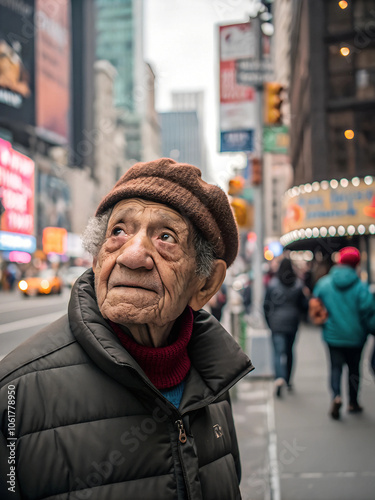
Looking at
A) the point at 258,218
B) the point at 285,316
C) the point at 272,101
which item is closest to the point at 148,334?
the point at 285,316

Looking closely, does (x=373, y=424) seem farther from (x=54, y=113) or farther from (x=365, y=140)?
(x=54, y=113)

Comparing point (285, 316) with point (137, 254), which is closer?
point (137, 254)

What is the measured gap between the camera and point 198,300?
6.40 ft

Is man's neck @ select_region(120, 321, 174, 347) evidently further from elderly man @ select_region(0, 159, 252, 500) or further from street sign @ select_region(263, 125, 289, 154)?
street sign @ select_region(263, 125, 289, 154)

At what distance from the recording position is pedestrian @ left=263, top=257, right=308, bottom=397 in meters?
7.44

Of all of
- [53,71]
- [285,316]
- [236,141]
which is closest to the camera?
[285,316]

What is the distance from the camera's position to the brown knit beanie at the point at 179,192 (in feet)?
5.81

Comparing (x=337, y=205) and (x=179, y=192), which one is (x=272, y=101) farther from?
(x=337, y=205)

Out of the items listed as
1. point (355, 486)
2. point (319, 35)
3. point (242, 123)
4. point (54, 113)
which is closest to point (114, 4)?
point (54, 113)

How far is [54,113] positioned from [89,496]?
36112mm

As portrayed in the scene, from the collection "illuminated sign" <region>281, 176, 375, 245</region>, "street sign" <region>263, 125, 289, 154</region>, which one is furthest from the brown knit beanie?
"illuminated sign" <region>281, 176, 375, 245</region>

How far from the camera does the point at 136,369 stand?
1.54 metres

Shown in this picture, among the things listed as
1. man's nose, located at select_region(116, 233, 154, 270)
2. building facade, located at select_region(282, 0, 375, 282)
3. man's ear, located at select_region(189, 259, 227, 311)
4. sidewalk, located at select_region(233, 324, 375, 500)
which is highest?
building facade, located at select_region(282, 0, 375, 282)

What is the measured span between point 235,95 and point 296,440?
6.70 meters
